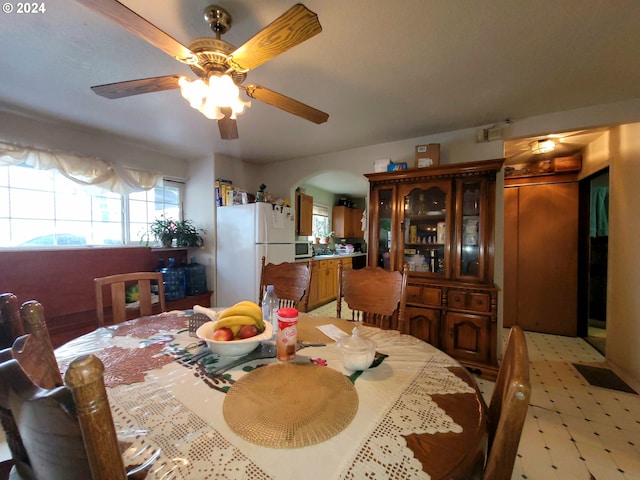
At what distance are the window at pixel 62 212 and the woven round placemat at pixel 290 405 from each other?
2.88 m

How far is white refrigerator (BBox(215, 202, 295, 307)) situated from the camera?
301 cm

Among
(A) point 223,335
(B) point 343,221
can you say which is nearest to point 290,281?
(A) point 223,335

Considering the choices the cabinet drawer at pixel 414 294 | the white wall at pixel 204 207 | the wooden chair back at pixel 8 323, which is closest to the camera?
the wooden chair back at pixel 8 323

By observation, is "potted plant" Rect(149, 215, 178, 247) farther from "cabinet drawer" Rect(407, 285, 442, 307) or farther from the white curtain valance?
"cabinet drawer" Rect(407, 285, 442, 307)

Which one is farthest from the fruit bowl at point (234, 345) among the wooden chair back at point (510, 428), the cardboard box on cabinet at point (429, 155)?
the cardboard box on cabinet at point (429, 155)

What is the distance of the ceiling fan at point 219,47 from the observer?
870 mm

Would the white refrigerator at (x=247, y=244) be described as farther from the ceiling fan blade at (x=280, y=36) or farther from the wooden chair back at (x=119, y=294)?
the ceiling fan blade at (x=280, y=36)

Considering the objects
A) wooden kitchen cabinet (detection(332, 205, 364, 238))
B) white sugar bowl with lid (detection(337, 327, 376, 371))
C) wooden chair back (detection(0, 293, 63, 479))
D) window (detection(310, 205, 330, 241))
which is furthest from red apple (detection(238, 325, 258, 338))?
wooden kitchen cabinet (detection(332, 205, 364, 238))

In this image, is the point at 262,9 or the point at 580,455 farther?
the point at 580,455

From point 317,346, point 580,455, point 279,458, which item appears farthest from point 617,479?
point 279,458

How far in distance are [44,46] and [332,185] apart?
13.7ft

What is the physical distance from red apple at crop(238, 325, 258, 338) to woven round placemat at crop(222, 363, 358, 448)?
6.2 inches

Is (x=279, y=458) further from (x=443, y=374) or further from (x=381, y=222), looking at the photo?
(x=381, y=222)

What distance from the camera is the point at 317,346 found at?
112cm
